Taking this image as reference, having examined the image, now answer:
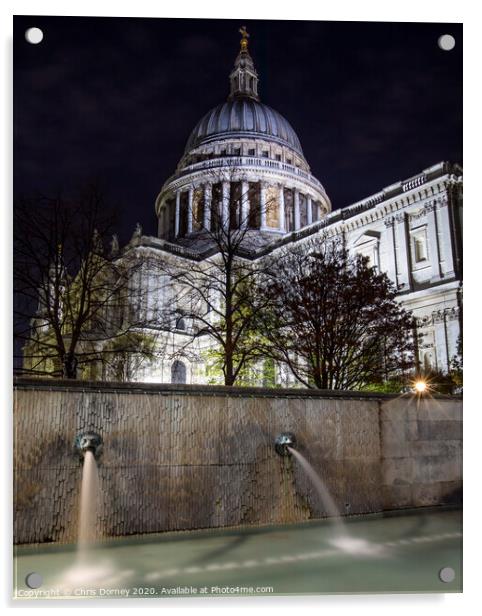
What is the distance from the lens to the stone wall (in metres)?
7.80

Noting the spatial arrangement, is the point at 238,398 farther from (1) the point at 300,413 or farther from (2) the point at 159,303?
(2) the point at 159,303

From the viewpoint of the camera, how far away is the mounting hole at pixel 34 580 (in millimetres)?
6688

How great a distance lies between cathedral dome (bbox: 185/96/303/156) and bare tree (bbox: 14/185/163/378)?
46943mm

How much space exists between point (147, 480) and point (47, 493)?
129 centimetres

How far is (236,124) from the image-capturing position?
207 feet

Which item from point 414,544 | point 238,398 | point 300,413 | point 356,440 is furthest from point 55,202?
point 414,544

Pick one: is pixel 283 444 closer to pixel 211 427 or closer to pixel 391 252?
pixel 211 427

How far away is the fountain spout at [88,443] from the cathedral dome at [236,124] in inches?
2097

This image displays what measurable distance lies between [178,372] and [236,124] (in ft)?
157

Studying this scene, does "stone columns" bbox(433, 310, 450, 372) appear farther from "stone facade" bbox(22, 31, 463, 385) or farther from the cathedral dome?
the cathedral dome

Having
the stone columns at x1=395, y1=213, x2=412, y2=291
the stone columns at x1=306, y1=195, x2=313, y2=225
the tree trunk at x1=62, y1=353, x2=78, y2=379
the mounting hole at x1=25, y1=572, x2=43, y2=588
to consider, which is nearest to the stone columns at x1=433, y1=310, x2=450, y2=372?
the stone columns at x1=395, y1=213, x2=412, y2=291

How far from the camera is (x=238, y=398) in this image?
Answer: 9086 millimetres

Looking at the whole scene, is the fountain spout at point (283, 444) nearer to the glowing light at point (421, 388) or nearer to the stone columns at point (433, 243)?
the glowing light at point (421, 388)

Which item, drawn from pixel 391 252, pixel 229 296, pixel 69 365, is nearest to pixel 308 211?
pixel 391 252
